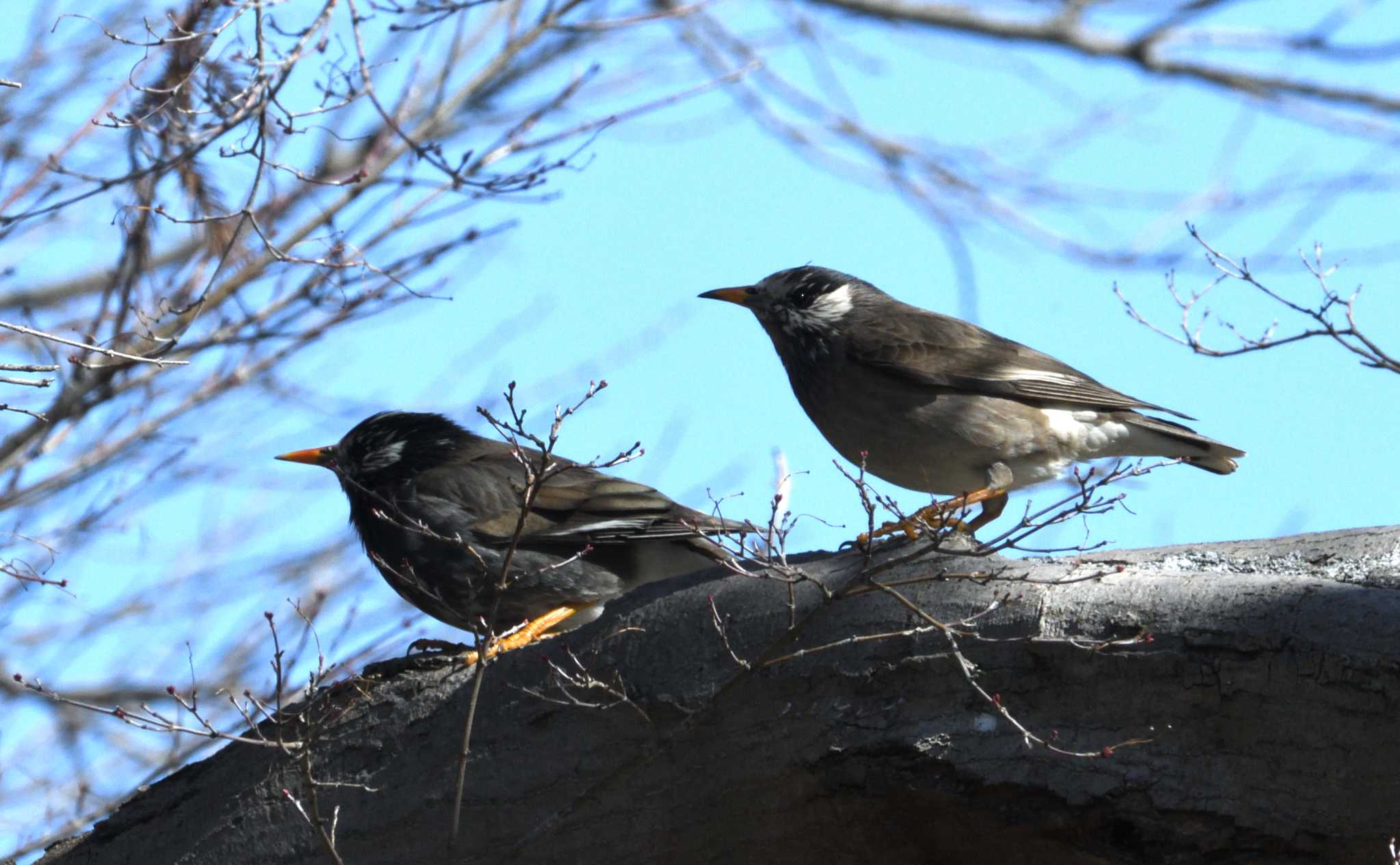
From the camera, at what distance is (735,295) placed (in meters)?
6.85

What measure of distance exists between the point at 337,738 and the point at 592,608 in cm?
172

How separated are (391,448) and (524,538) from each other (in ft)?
4.38

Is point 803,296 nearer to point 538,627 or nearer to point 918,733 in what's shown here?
point 538,627

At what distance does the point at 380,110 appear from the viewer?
19.5 feet

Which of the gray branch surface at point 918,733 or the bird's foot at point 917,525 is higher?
the bird's foot at point 917,525

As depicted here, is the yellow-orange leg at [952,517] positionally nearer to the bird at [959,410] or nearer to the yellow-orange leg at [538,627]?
the bird at [959,410]

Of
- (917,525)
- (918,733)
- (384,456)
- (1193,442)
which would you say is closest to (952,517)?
(917,525)

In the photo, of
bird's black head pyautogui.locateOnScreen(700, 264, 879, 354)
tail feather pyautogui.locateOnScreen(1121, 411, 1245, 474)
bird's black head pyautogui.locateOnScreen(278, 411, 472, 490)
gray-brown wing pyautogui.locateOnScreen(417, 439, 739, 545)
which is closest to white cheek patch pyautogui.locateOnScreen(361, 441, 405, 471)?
bird's black head pyautogui.locateOnScreen(278, 411, 472, 490)

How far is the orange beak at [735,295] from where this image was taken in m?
6.84

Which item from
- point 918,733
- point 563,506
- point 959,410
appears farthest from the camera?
point 563,506

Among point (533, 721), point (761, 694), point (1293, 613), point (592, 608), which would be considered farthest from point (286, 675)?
point (1293, 613)

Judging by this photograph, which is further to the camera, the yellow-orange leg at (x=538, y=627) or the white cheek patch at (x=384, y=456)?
the white cheek patch at (x=384, y=456)

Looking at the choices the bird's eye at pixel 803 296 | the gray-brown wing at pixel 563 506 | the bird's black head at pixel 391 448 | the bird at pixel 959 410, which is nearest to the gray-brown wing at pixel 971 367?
the bird at pixel 959 410

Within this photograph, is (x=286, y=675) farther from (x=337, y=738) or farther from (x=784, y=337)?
(x=784, y=337)
